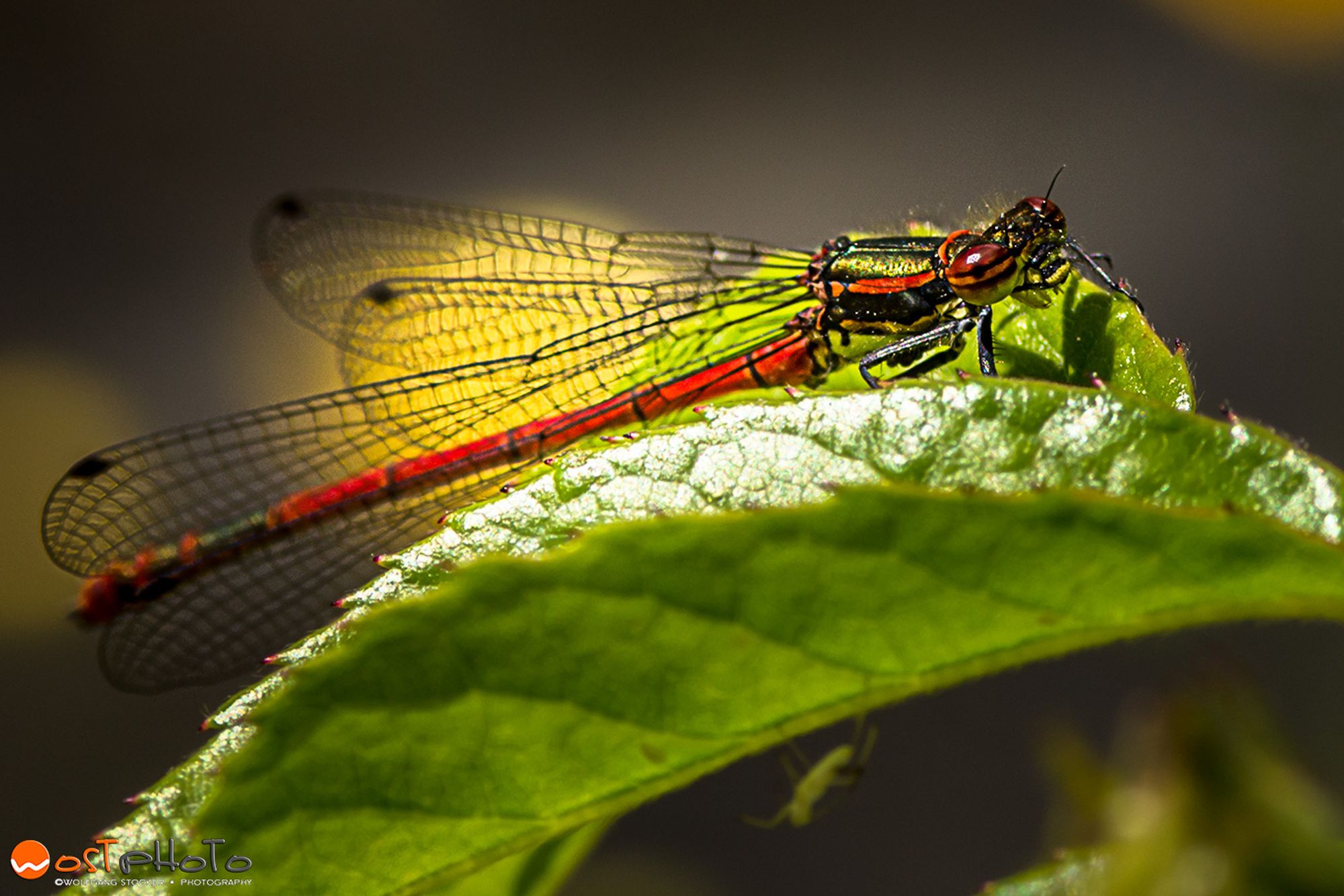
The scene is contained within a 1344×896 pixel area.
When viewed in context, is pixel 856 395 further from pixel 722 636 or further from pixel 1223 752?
pixel 1223 752

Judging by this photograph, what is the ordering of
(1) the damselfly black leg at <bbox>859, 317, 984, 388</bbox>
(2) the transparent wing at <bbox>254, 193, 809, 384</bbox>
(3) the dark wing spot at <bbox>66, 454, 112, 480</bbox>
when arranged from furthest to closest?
(3) the dark wing spot at <bbox>66, 454, 112, 480</bbox> → (2) the transparent wing at <bbox>254, 193, 809, 384</bbox> → (1) the damselfly black leg at <bbox>859, 317, 984, 388</bbox>

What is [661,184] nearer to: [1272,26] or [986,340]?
[1272,26]

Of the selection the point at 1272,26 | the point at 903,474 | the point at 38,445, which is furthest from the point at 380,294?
the point at 1272,26

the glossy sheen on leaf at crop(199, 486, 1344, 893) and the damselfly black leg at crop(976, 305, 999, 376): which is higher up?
the damselfly black leg at crop(976, 305, 999, 376)

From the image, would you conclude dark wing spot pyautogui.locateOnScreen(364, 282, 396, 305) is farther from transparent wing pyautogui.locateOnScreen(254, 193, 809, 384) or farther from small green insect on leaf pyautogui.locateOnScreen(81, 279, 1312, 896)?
small green insect on leaf pyautogui.locateOnScreen(81, 279, 1312, 896)

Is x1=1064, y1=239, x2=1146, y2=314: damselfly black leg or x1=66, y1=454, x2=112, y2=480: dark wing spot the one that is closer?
Result: x1=1064, y1=239, x2=1146, y2=314: damselfly black leg

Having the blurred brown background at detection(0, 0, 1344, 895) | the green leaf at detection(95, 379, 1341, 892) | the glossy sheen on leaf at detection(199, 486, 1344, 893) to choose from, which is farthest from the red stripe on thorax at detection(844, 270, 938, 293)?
the blurred brown background at detection(0, 0, 1344, 895)

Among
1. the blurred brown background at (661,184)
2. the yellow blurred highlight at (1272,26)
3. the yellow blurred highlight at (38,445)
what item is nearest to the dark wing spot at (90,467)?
the blurred brown background at (661,184)

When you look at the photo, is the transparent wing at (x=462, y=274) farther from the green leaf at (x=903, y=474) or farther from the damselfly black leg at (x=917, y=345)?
the green leaf at (x=903, y=474)
